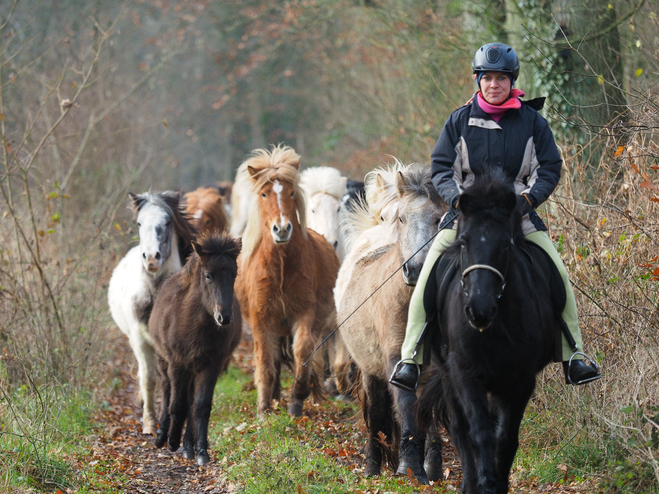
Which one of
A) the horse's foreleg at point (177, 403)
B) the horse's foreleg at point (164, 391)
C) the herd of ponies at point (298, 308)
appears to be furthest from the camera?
the horse's foreleg at point (164, 391)

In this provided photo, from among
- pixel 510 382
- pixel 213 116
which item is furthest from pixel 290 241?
pixel 213 116

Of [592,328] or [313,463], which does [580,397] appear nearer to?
[592,328]

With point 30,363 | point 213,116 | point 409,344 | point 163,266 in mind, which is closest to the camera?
point 409,344

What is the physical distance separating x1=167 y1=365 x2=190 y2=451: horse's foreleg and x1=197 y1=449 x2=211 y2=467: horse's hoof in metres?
0.62

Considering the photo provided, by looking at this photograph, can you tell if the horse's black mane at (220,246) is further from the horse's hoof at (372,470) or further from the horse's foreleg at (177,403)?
the horse's hoof at (372,470)

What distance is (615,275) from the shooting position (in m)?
6.37

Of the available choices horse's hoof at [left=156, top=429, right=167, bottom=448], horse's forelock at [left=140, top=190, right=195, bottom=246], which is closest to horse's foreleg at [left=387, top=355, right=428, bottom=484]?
horse's hoof at [left=156, top=429, right=167, bottom=448]

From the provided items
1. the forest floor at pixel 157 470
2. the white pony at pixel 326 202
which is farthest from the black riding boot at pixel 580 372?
the white pony at pixel 326 202

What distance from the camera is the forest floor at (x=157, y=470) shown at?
595 centimetres

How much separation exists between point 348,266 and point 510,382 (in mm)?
3638

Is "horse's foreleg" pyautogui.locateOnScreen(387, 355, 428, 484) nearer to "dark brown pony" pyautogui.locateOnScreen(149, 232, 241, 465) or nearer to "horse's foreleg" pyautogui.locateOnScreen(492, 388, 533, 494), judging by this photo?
"horse's foreleg" pyautogui.locateOnScreen(492, 388, 533, 494)

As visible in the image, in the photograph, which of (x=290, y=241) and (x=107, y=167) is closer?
(x=290, y=241)

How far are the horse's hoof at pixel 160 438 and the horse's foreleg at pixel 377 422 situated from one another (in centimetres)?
274

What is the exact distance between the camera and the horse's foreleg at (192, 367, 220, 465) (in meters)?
7.66
